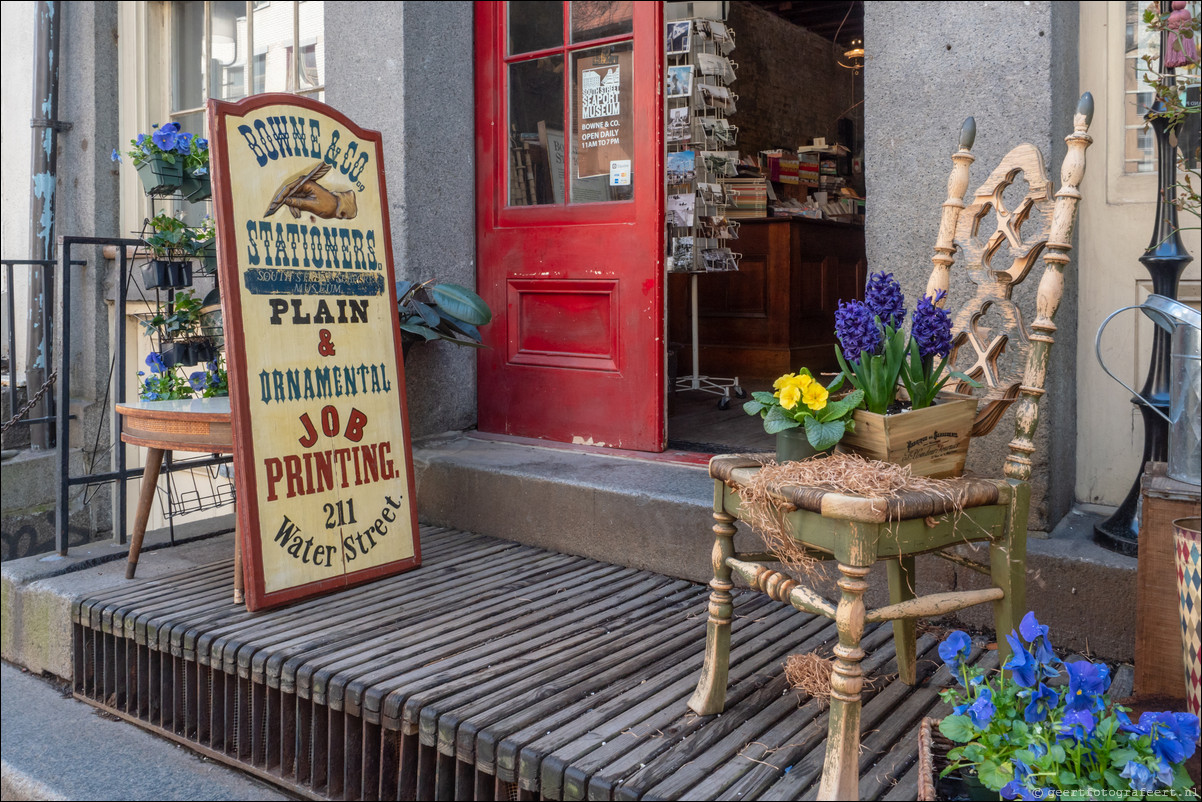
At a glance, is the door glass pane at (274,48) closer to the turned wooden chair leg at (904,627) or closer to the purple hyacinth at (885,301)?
the purple hyacinth at (885,301)

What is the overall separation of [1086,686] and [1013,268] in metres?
0.94

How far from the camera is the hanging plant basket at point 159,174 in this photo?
3.32 metres

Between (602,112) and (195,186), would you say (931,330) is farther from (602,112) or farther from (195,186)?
(195,186)

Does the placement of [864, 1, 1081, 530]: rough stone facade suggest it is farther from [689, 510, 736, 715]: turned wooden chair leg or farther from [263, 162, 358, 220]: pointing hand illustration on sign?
[263, 162, 358, 220]: pointing hand illustration on sign

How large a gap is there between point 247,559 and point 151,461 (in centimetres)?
54

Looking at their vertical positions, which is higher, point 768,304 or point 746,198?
point 746,198

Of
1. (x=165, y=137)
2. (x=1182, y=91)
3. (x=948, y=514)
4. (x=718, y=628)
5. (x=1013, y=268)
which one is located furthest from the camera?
(x=165, y=137)

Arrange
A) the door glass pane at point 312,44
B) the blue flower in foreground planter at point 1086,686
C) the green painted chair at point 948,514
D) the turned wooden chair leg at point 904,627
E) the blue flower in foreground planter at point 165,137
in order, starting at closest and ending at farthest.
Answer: the blue flower in foreground planter at point 1086,686
the green painted chair at point 948,514
the turned wooden chair leg at point 904,627
the blue flower in foreground planter at point 165,137
the door glass pane at point 312,44

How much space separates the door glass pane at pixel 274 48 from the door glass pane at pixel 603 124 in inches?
67.9

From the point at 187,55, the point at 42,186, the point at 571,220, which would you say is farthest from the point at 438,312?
the point at 42,186

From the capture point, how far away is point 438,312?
3.56m

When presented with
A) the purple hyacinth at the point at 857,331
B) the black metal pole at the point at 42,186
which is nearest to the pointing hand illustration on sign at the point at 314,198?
the purple hyacinth at the point at 857,331

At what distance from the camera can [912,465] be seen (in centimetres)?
184

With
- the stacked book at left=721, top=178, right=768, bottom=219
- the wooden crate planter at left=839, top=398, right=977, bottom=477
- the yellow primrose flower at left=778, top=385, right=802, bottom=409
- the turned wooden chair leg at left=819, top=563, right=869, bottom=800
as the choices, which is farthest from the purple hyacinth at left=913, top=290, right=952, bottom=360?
the stacked book at left=721, top=178, right=768, bottom=219
